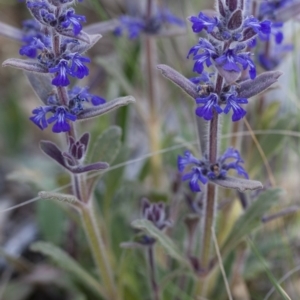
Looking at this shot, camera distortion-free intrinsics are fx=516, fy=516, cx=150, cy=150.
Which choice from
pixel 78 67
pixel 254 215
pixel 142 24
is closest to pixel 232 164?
pixel 254 215

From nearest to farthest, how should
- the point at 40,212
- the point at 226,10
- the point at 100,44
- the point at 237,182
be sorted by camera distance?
the point at 226,10 → the point at 237,182 → the point at 40,212 → the point at 100,44

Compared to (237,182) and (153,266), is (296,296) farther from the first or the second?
(237,182)

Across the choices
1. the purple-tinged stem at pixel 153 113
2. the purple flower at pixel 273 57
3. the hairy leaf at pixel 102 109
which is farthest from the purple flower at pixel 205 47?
the purple-tinged stem at pixel 153 113

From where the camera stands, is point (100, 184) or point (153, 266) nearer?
point (153, 266)

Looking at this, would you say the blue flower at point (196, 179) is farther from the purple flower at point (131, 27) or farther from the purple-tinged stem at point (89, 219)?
the purple flower at point (131, 27)

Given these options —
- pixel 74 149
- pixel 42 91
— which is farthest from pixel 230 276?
pixel 42 91

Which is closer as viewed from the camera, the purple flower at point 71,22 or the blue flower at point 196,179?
the purple flower at point 71,22

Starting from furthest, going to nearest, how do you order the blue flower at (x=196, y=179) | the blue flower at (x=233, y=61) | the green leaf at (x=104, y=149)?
the green leaf at (x=104, y=149), the blue flower at (x=196, y=179), the blue flower at (x=233, y=61)
